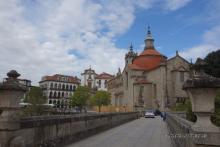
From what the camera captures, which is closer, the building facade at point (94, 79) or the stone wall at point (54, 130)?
the stone wall at point (54, 130)

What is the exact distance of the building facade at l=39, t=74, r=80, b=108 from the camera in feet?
362

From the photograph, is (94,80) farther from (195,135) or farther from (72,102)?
(195,135)

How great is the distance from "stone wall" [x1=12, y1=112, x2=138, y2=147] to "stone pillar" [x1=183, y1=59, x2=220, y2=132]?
4443 millimetres

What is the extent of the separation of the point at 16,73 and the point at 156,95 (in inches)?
2650

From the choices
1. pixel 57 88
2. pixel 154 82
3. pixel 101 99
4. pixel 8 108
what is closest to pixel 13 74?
pixel 8 108

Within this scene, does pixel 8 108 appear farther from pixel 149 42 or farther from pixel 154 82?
pixel 149 42

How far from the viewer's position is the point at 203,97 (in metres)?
5.10

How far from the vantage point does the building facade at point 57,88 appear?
110438 millimetres

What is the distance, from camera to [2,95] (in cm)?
671

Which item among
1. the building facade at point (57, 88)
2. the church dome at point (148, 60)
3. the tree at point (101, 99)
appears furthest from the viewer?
the building facade at point (57, 88)

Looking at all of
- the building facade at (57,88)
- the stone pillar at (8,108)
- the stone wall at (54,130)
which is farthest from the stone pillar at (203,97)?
the building facade at (57,88)

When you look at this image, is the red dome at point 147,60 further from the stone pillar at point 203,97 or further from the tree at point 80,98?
the stone pillar at point 203,97

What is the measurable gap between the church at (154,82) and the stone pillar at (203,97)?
5992cm

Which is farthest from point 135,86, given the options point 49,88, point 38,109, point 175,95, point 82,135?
point 82,135
